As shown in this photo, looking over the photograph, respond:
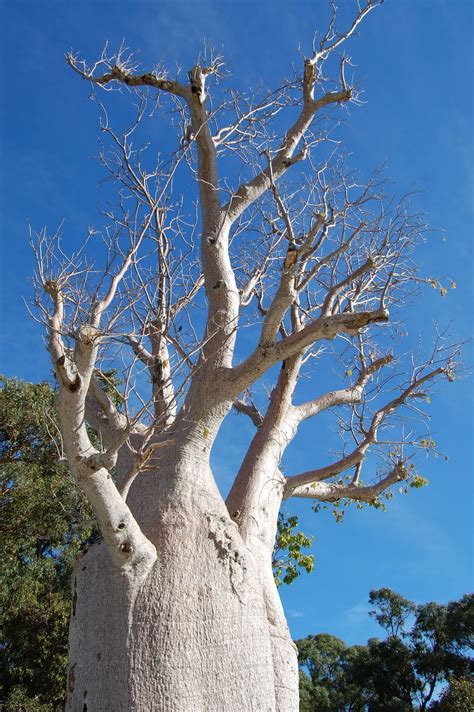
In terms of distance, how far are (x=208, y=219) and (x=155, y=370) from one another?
135 cm

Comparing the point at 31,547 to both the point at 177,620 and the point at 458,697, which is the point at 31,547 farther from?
the point at 458,697

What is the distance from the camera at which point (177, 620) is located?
10.2 feet

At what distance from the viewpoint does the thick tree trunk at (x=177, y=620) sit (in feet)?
9.73

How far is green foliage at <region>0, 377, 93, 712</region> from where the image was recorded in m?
8.86

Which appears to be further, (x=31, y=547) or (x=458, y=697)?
(x=458, y=697)

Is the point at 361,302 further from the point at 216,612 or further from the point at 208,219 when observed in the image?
the point at 216,612

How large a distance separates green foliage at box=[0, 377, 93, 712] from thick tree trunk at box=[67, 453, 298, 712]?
5.19m

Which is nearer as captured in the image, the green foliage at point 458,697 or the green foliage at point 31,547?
the green foliage at point 31,547

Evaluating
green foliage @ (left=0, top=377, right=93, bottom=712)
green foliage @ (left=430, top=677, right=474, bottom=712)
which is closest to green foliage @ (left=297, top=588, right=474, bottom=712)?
green foliage @ (left=430, top=677, right=474, bottom=712)

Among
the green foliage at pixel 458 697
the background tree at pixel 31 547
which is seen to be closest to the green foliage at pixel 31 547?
the background tree at pixel 31 547

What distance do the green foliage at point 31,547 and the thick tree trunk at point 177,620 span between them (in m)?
5.19

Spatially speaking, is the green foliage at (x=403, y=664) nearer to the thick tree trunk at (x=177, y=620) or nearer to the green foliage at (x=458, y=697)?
the green foliage at (x=458, y=697)

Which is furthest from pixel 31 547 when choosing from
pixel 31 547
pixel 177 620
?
pixel 177 620

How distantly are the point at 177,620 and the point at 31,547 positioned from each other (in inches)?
298
